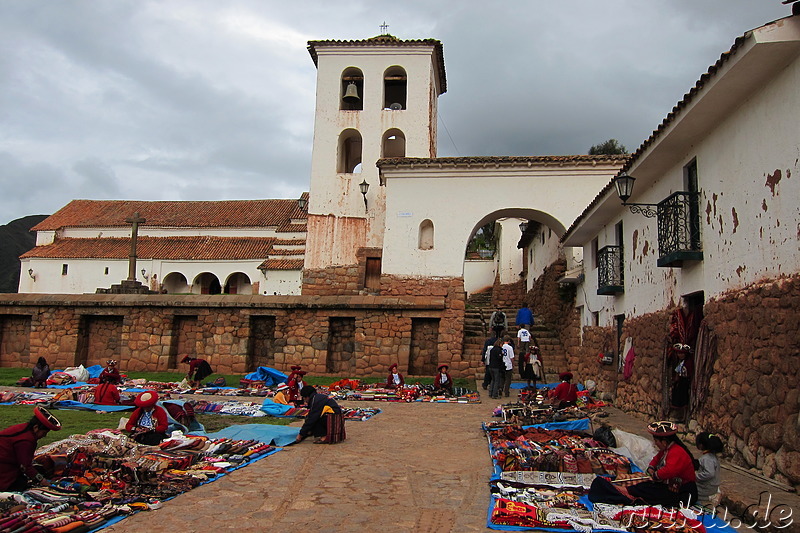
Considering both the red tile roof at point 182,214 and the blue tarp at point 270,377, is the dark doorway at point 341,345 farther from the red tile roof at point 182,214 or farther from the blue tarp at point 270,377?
the red tile roof at point 182,214

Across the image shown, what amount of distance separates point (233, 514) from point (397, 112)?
21557mm

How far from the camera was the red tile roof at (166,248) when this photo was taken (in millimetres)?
39469

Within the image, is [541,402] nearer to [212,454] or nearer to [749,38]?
[212,454]

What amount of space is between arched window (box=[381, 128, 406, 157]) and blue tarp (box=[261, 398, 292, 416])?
52.3 feet

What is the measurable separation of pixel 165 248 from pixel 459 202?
27013mm

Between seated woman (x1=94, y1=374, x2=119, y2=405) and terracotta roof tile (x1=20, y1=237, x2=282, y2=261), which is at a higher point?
terracotta roof tile (x1=20, y1=237, x2=282, y2=261)

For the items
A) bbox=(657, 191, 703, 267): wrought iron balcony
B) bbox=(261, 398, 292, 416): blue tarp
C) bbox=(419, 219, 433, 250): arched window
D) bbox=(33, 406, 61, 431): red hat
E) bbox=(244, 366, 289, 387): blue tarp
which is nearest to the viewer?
bbox=(33, 406, 61, 431): red hat

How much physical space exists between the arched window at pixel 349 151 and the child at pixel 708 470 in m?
20.7

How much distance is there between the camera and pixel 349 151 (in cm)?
2669

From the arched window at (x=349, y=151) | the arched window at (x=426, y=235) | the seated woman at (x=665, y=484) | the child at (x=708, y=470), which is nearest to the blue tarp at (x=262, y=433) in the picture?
the seated woman at (x=665, y=484)

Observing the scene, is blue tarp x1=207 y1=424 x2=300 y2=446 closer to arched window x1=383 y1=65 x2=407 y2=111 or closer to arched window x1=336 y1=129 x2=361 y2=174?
arched window x1=336 y1=129 x2=361 y2=174

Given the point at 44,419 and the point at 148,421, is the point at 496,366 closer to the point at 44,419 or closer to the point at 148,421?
the point at 148,421

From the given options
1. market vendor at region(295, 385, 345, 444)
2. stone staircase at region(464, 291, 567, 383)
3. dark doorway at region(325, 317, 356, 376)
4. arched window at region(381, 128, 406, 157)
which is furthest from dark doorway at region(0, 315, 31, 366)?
market vendor at region(295, 385, 345, 444)

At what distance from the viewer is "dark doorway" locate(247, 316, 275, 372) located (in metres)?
19.2
